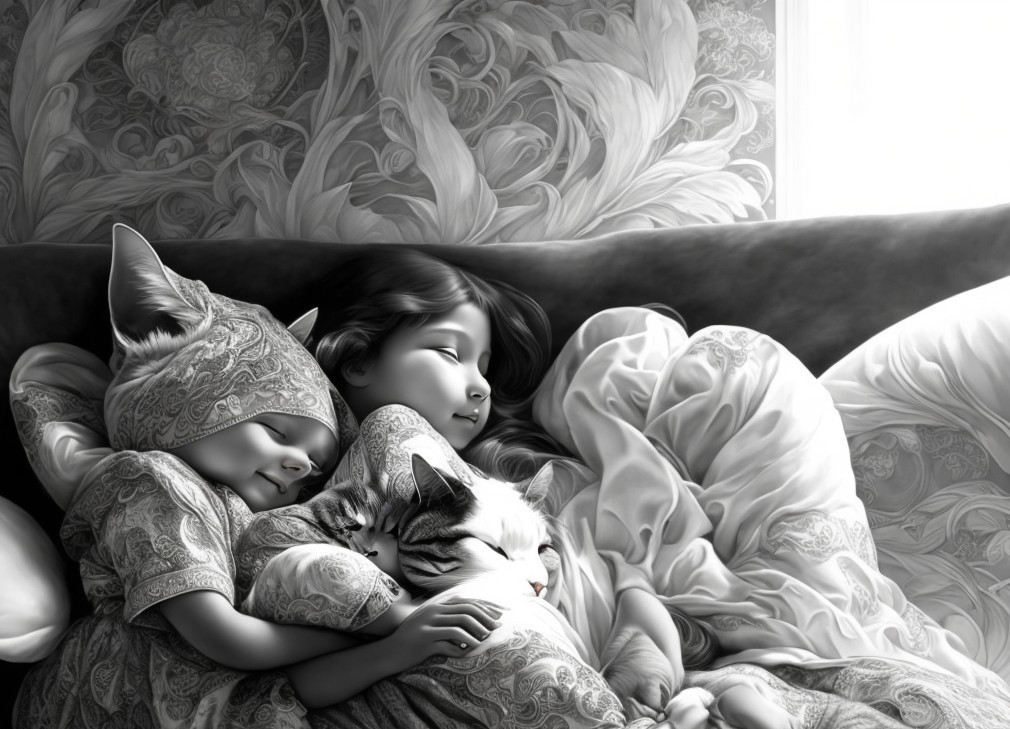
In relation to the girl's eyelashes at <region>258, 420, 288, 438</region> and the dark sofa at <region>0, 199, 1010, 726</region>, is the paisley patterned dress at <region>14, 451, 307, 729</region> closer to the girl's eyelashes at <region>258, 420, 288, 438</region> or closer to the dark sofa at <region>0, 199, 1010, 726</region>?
the girl's eyelashes at <region>258, 420, 288, 438</region>

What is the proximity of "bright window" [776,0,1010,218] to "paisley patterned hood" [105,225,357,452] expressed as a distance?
1.07 m

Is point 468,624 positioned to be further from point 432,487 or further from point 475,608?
point 432,487

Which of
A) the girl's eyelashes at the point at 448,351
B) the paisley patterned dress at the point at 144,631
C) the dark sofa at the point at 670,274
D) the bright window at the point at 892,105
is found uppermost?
the bright window at the point at 892,105

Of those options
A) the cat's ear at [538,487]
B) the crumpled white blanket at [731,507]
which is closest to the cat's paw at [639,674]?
the crumpled white blanket at [731,507]

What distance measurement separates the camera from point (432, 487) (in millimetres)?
1047

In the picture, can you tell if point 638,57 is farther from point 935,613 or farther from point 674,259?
point 935,613

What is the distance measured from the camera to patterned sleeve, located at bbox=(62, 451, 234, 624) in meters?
0.99

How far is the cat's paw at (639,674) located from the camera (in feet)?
3.01

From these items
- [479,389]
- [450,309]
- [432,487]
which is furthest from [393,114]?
[432,487]

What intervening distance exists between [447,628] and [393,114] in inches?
48.0

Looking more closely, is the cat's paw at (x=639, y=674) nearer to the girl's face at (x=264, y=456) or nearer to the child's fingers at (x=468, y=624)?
the child's fingers at (x=468, y=624)

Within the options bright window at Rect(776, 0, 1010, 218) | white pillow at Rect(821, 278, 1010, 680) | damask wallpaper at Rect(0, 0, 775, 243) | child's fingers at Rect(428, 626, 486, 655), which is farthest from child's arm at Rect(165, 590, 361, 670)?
bright window at Rect(776, 0, 1010, 218)

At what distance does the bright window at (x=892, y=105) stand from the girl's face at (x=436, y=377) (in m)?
0.83

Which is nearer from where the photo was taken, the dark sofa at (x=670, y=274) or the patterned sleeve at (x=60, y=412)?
the patterned sleeve at (x=60, y=412)
